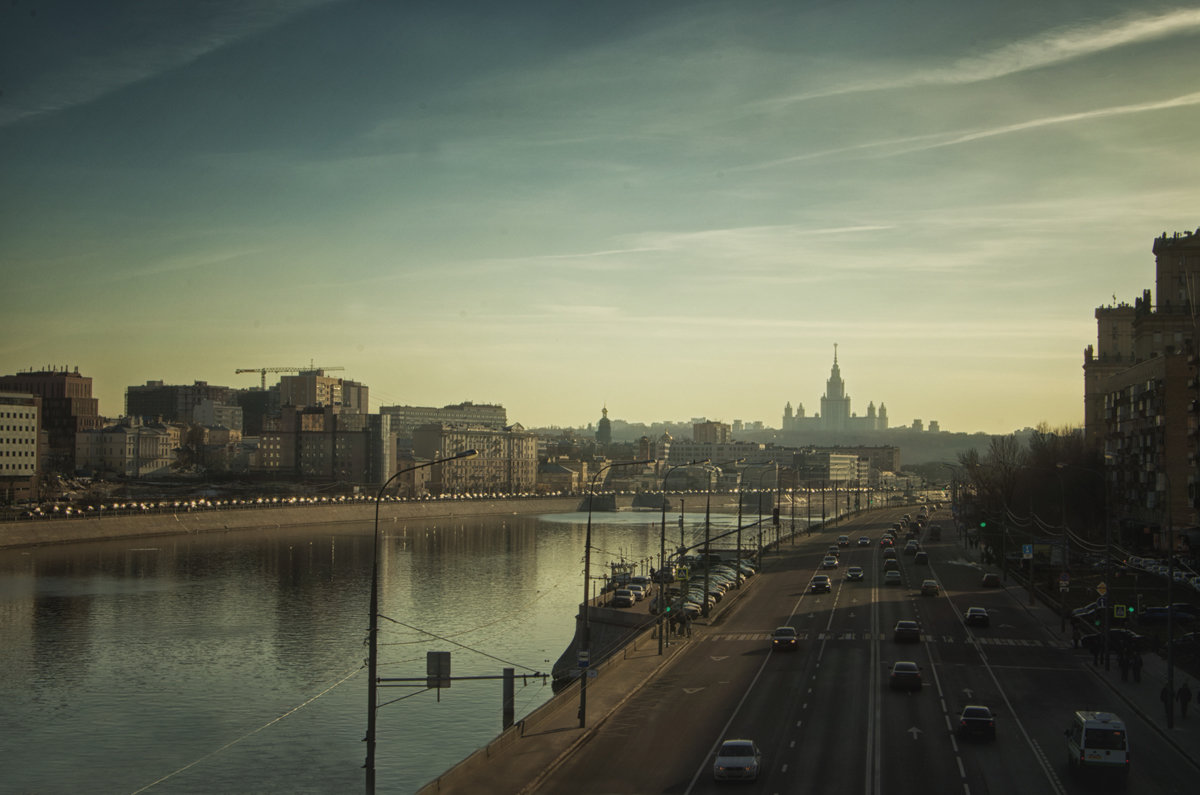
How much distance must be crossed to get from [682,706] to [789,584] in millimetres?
39269

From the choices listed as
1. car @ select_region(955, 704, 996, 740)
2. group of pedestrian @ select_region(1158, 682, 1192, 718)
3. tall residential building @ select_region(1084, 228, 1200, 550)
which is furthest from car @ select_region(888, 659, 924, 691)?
tall residential building @ select_region(1084, 228, 1200, 550)

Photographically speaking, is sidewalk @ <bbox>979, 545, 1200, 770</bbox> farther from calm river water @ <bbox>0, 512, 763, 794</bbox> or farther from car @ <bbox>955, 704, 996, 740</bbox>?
calm river water @ <bbox>0, 512, 763, 794</bbox>

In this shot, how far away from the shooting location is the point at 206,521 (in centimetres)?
13700

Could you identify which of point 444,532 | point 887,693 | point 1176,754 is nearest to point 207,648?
point 887,693

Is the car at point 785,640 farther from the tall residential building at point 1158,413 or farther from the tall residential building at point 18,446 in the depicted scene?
the tall residential building at point 18,446

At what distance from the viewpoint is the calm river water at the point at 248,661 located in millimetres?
38406

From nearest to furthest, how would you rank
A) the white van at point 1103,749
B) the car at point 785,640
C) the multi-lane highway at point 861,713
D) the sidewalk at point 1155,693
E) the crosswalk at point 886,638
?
the white van at point 1103,749 < the multi-lane highway at point 861,713 < the sidewalk at point 1155,693 < the car at point 785,640 < the crosswalk at point 886,638

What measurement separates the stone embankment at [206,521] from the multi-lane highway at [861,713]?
84190 millimetres

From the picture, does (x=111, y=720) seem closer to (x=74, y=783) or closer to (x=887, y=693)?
(x=74, y=783)

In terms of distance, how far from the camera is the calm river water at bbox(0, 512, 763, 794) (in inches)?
1512

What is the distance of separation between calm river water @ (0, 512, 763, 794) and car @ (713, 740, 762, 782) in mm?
9958

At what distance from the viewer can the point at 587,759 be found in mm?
29578

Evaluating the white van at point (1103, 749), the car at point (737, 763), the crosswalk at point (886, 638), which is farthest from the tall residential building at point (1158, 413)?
the car at point (737, 763)

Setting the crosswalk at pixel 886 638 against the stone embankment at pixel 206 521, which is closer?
the crosswalk at pixel 886 638
